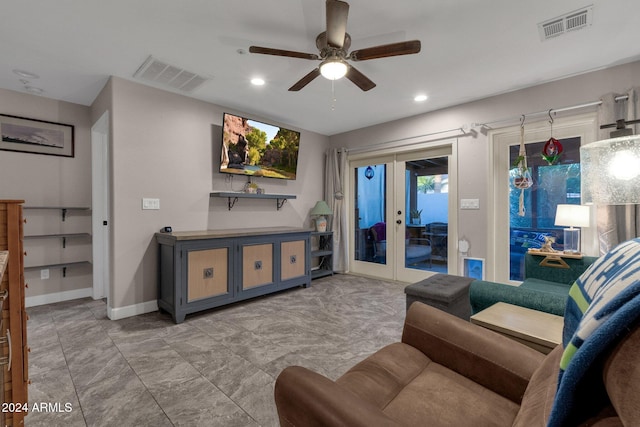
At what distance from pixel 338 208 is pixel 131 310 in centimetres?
318

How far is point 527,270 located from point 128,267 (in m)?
4.01

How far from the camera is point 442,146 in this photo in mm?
3926

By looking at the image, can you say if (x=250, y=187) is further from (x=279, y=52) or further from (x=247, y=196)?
(x=279, y=52)

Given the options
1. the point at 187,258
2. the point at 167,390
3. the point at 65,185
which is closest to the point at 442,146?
the point at 187,258

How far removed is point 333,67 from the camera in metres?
2.16

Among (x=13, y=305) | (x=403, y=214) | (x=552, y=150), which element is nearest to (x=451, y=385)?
(x=13, y=305)

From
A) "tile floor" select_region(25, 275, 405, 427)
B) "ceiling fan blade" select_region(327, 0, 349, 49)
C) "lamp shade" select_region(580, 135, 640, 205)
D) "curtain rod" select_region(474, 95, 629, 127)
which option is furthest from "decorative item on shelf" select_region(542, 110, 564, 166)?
"ceiling fan blade" select_region(327, 0, 349, 49)

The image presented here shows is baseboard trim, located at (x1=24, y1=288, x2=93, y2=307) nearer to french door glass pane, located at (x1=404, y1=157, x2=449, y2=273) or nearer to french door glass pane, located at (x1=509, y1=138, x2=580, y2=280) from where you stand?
french door glass pane, located at (x1=404, y1=157, x2=449, y2=273)

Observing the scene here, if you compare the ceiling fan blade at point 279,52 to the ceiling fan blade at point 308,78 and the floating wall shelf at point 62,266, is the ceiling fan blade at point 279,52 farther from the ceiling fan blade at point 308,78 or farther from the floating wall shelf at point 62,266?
the floating wall shelf at point 62,266

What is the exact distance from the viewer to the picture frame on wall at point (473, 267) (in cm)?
350

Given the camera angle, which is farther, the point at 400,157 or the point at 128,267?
the point at 400,157

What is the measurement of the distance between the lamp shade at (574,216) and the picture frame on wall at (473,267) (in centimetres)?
103

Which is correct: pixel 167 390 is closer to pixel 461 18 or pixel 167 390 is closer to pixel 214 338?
pixel 214 338

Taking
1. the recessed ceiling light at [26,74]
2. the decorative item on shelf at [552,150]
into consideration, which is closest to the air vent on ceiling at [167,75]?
the recessed ceiling light at [26,74]
